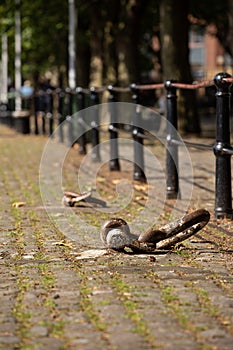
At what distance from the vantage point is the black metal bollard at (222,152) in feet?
28.0

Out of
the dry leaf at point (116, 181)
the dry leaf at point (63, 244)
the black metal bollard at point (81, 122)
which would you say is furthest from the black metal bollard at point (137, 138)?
the black metal bollard at point (81, 122)

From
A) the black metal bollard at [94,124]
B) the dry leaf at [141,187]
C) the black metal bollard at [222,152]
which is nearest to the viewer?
the black metal bollard at [222,152]

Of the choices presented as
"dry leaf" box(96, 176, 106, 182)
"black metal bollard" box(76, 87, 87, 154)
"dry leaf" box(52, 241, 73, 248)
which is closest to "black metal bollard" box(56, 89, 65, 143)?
"black metal bollard" box(76, 87, 87, 154)

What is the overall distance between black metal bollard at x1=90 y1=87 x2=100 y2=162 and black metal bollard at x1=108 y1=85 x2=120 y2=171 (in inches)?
42.9

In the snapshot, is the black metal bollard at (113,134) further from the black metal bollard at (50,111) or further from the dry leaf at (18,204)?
the black metal bollard at (50,111)

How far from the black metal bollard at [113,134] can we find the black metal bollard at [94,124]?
3.57 feet

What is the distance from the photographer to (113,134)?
13977mm

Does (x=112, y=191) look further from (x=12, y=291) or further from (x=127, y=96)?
(x=127, y=96)

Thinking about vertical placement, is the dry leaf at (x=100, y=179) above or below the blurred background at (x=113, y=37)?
below

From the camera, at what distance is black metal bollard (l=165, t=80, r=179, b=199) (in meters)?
10.4

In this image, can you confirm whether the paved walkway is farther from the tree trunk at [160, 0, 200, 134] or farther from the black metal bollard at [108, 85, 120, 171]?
the tree trunk at [160, 0, 200, 134]

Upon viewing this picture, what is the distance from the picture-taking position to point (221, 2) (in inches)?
1738

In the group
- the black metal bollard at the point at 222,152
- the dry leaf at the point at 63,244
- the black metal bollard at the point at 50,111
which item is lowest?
the black metal bollard at the point at 50,111

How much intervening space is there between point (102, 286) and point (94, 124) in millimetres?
10025
